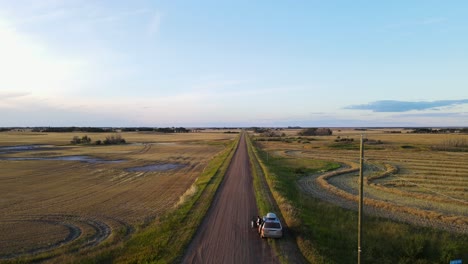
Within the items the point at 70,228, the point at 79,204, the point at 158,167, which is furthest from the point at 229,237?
the point at 158,167

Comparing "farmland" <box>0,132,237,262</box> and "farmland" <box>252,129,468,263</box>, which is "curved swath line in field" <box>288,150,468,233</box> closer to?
"farmland" <box>252,129,468,263</box>

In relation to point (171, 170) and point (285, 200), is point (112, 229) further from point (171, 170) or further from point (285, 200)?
point (171, 170)

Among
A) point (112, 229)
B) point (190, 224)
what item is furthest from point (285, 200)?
point (112, 229)

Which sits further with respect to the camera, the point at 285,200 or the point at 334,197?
the point at 334,197

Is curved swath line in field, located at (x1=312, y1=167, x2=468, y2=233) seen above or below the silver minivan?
below

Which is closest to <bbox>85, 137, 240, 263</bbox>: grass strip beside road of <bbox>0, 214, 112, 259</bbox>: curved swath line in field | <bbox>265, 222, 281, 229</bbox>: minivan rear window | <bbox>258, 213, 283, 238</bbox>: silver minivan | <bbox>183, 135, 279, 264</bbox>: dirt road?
<bbox>183, 135, 279, 264</bbox>: dirt road

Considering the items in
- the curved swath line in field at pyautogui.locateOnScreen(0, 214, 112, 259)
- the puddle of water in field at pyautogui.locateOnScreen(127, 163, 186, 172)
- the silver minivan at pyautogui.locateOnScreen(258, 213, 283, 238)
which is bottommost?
the curved swath line in field at pyautogui.locateOnScreen(0, 214, 112, 259)

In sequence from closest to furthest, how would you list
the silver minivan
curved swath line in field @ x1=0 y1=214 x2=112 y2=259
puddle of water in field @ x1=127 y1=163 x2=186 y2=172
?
1. the silver minivan
2. curved swath line in field @ x1=0 y1=214 x2=112 y2=259
3. puddle of water in field @ x1=127 y1=163 x2=186 y2=172

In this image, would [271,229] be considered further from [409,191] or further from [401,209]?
[409,191]

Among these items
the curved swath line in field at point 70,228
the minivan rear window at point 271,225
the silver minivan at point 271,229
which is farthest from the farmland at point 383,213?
the curved swath line in field at point 70,228
